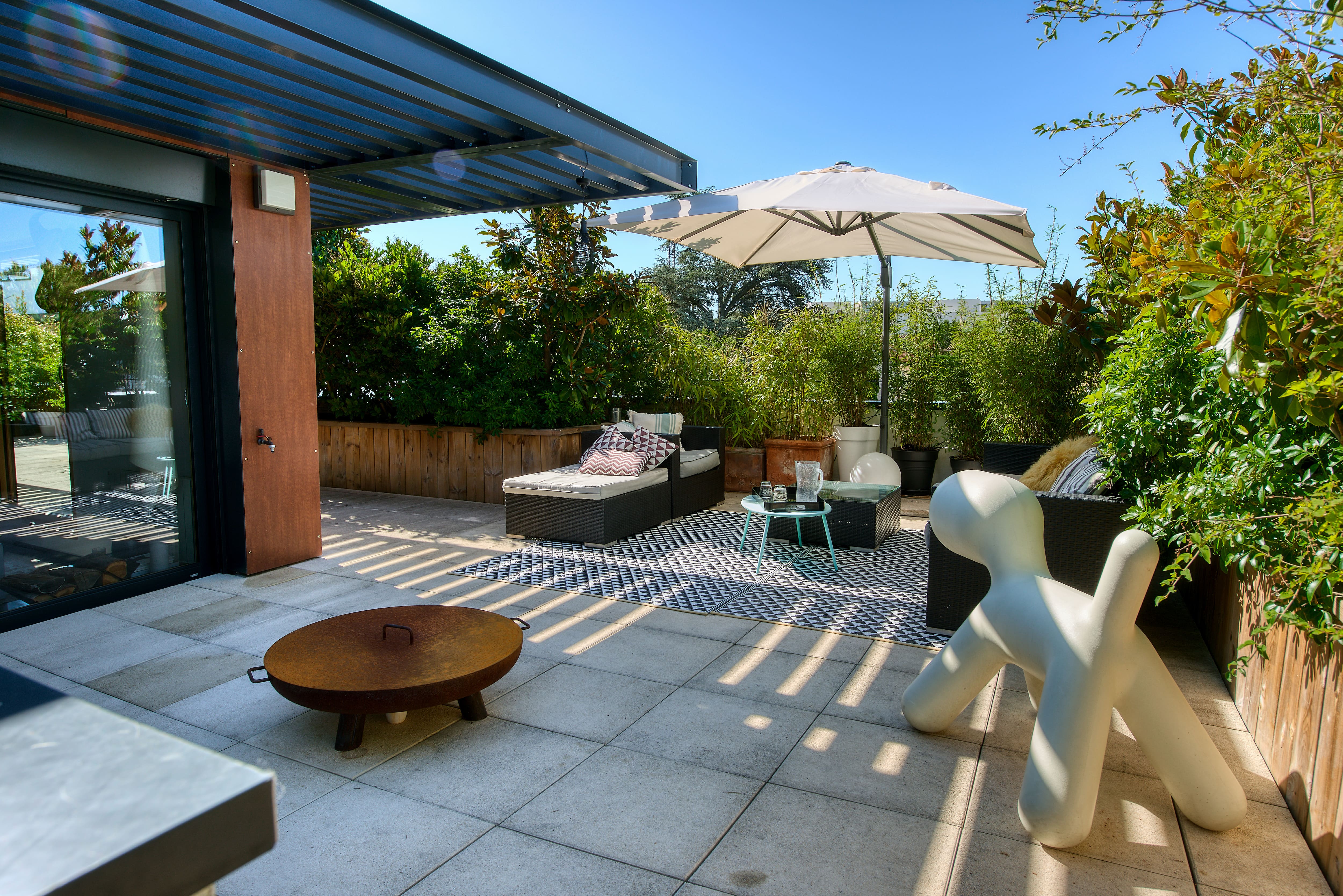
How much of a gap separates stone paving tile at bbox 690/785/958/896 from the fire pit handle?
4.21 feet

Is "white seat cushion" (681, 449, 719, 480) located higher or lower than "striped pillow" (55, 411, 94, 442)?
lower

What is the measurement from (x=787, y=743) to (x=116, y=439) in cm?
385

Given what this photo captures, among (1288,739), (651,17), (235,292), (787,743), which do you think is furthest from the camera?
(651,17)

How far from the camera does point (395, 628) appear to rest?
280 centimetres

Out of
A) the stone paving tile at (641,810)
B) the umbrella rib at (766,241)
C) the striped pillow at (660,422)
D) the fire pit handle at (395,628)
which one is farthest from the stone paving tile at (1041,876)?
the umbrella rib at (766,241)

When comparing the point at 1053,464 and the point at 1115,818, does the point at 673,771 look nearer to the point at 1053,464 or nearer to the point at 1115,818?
the point at 1115,818

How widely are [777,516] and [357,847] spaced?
9.77ft

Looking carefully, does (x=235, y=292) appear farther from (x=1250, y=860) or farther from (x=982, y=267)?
(x=982, y=267)

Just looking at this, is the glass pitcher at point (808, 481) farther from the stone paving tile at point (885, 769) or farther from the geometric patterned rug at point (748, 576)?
the stone paving tile at point (885, 769)

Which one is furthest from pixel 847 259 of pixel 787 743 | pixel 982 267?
pixel 787 743

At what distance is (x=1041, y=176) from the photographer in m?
12.6

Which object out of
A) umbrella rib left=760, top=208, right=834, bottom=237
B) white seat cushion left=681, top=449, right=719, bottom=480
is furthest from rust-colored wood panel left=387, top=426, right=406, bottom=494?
umbrella rib left=760, top=208, right=834, bottom=237

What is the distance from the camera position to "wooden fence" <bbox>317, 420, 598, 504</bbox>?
6988 millimetres

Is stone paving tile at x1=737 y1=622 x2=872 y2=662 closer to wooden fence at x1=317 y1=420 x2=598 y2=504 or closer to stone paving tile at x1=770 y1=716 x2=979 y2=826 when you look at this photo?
stone paving tile at x1=770 y1=716 x2=979 y2=826
